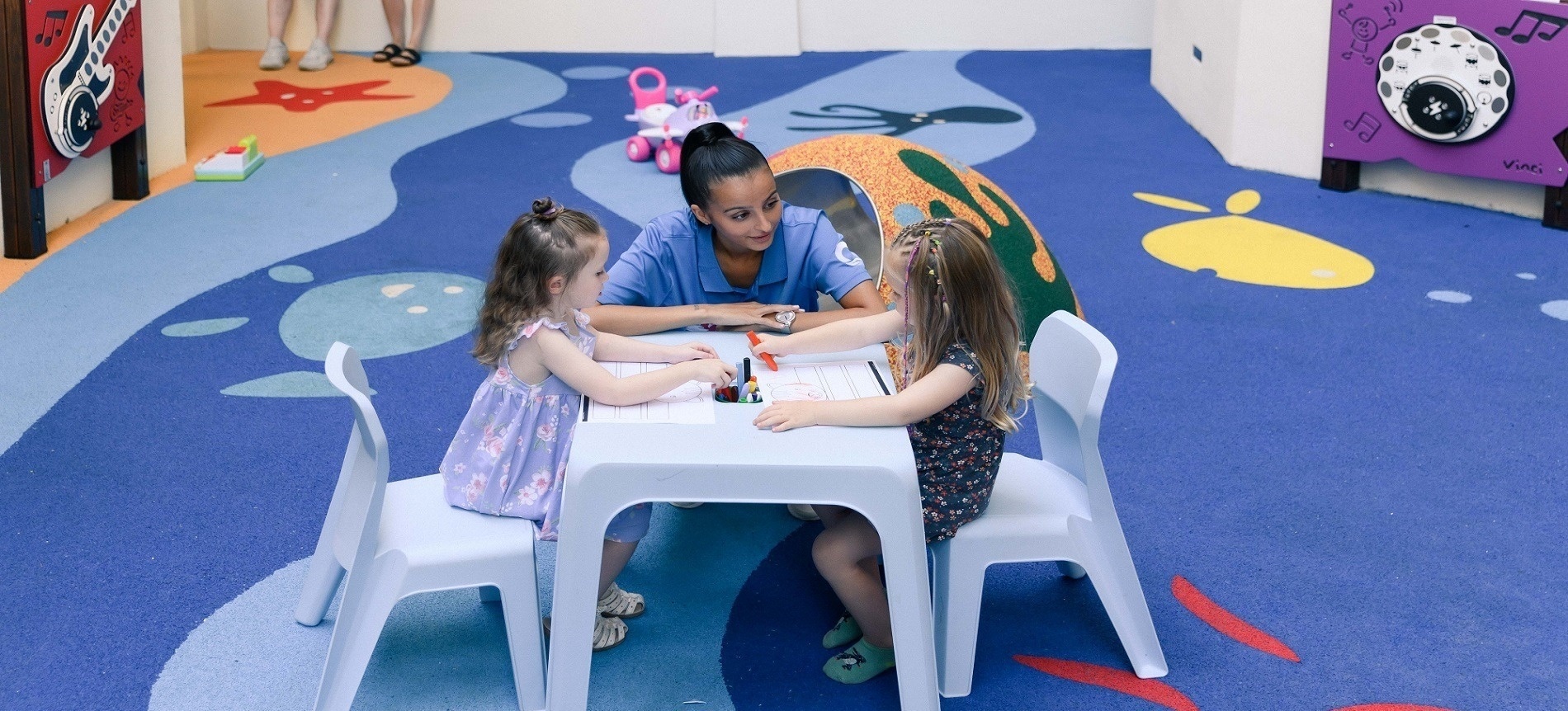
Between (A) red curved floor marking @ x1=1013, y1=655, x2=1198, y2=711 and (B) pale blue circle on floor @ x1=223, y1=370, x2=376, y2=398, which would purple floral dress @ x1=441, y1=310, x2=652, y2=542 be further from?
(B) pale blue circle on floor @ x1=223, y1=370, x2=376, y2=398

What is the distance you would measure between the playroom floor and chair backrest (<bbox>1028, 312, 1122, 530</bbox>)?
10.1 inches

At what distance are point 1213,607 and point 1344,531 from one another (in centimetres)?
42

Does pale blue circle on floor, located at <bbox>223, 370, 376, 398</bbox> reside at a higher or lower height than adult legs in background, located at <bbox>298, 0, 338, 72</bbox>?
lower

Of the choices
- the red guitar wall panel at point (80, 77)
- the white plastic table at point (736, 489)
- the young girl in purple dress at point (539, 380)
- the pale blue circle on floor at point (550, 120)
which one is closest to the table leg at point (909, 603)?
the white plastic table at point (736, 489)

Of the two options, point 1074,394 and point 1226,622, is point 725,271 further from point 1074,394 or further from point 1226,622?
point 1226,622

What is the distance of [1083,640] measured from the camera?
2.22m

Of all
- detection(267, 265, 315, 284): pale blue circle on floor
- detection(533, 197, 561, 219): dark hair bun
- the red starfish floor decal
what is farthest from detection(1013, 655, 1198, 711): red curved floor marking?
the red starfish floor decal

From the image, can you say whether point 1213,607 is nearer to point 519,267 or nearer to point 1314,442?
point 1314,442

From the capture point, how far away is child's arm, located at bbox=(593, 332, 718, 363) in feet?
6.98

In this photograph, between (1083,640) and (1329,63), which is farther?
(1329,63)

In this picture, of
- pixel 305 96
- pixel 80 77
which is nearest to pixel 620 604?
pixel 80 77

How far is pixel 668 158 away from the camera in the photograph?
523 cm

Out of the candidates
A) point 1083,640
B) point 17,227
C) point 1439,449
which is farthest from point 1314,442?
point 17,227

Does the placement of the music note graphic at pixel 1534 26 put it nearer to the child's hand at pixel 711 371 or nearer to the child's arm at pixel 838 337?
the child's arm at pixel 838 337
